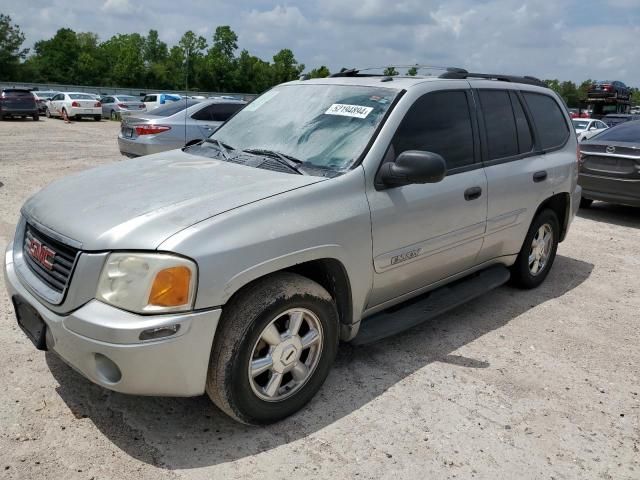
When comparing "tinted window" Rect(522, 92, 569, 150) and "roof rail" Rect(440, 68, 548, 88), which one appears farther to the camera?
→ "tinted window" Rect(522, 92, 569, 150)

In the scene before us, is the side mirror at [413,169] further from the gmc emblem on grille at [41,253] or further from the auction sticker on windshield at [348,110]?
the gmc emblem on grille at [41,253]

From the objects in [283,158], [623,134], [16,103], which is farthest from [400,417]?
[16,103]

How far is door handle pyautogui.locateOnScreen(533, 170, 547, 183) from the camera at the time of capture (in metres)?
→ 4.66

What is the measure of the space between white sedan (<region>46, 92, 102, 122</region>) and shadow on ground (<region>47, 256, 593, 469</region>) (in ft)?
94.6

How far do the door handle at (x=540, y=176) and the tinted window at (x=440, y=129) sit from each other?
2.98ft

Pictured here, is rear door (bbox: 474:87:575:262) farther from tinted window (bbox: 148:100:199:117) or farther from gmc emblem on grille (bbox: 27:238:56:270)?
tinted window (bbox: 148:100:199:117)

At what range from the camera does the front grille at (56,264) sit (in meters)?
2.64

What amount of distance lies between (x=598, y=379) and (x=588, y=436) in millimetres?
Result: 747

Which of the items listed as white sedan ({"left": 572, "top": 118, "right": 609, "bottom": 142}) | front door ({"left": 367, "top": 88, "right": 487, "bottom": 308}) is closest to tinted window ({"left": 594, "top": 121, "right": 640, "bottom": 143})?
front door ({"left": 367, "top": 88, "right": 487, "bottom": 308})

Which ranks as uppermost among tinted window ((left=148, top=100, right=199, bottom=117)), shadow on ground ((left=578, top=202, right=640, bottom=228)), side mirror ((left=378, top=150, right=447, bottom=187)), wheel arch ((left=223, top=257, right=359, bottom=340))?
tinted window ((left=148, top=100, right=199, bottom=117))

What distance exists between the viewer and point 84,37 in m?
91.7

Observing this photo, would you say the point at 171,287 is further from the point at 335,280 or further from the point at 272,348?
the point at 335,280

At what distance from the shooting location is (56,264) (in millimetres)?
2734

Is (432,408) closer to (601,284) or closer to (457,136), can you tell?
(457,136)
